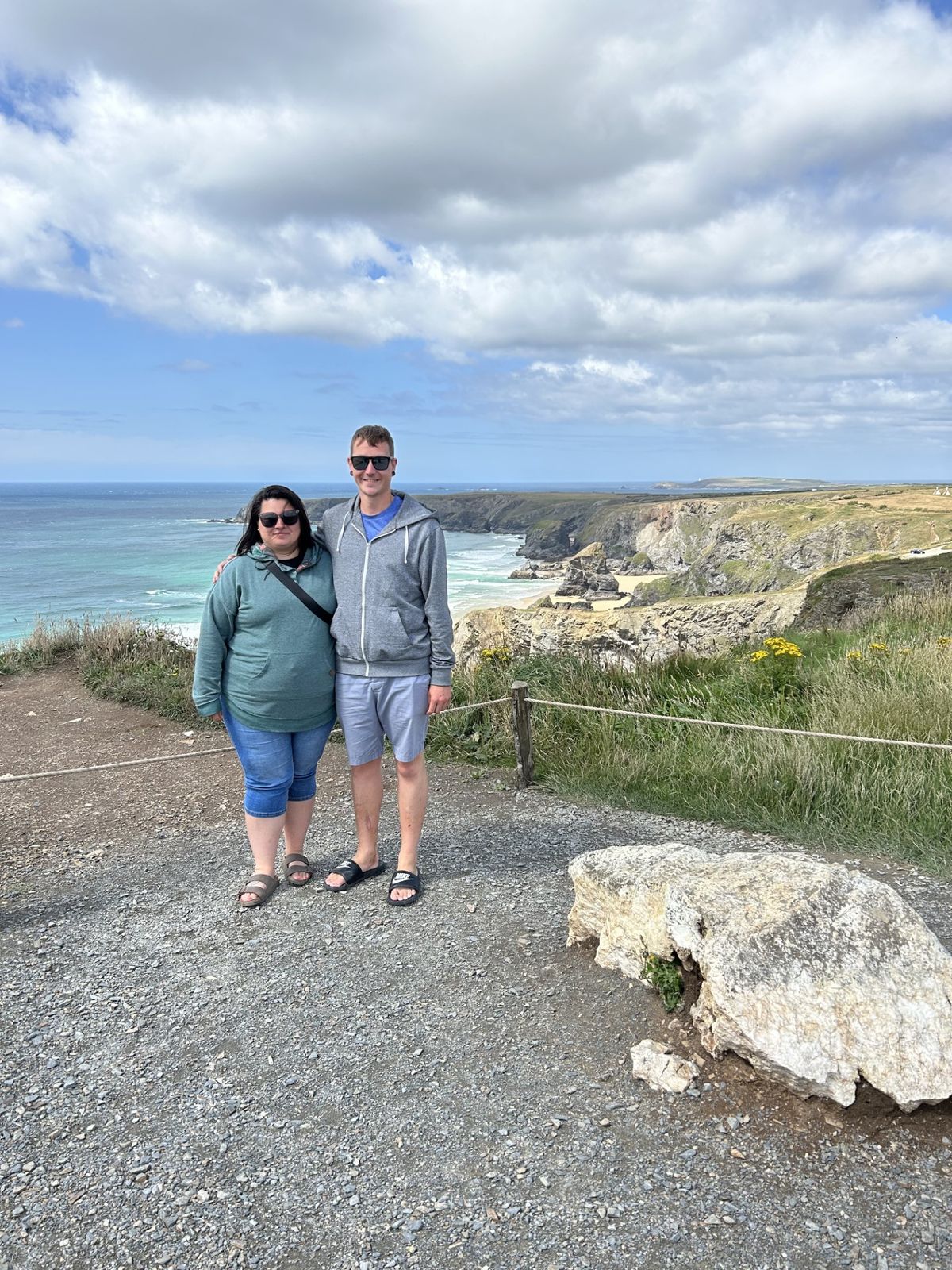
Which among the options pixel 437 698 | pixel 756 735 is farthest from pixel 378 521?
pixel 756 735

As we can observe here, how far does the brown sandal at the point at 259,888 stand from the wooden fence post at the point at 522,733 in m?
2.00

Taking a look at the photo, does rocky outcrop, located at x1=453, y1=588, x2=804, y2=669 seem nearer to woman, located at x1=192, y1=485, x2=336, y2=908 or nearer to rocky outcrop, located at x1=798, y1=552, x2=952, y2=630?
rocky outcrop, located at x1=798, y1=552, x2=952, y2=630

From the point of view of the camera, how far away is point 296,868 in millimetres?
4191

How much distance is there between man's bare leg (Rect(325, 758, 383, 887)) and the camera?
3916 millimetres

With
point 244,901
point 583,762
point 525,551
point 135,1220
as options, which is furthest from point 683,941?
point 525,551

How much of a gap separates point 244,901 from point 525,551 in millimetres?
73635

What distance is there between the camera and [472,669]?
8.19 meters

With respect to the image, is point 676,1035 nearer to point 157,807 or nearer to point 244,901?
point 244,901

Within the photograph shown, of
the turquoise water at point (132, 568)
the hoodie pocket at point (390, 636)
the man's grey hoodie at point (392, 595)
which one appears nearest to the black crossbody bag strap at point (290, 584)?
the man's grey hoodie at point (392, 595)

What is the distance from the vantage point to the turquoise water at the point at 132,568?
114 feet

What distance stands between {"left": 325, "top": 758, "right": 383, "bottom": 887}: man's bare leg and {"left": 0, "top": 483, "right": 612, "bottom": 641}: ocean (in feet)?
27.4

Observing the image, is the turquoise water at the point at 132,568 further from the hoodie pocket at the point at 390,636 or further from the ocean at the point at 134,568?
the hoodie pocket at the point at 390,636

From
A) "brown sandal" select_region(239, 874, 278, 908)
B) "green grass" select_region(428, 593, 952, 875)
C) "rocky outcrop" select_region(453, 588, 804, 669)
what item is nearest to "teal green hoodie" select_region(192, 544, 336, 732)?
"brown sandal" select_region(239, 874, 278, 908)

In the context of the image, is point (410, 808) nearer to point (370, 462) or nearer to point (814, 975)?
point (370, 462)
